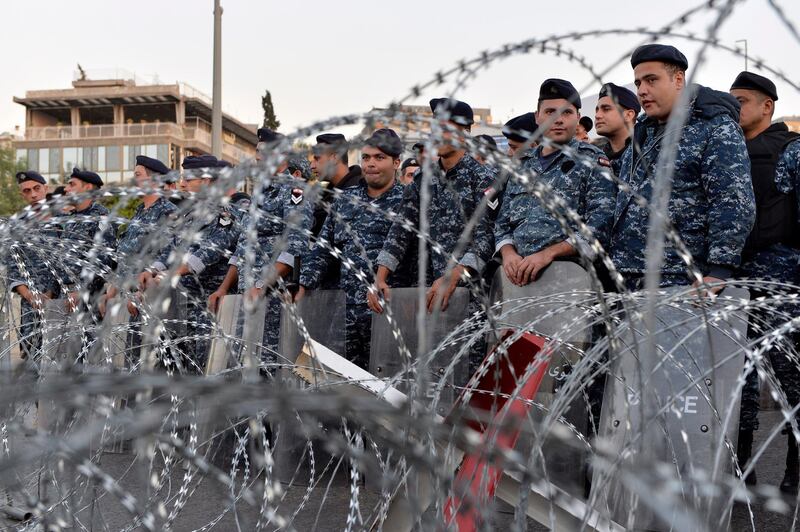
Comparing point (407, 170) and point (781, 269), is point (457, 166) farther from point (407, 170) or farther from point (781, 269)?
point (407, 170)

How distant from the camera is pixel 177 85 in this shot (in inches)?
2913

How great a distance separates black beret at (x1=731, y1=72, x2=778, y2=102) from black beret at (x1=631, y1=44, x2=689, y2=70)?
1115 millimetres

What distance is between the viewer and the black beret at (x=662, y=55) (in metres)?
4.27

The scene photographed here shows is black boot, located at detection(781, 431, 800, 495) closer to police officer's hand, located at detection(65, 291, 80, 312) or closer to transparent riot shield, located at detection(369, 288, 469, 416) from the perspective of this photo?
transparent riot shield, located at detection(369, 288, 469, 416)

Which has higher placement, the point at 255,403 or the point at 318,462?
the point at 255,403

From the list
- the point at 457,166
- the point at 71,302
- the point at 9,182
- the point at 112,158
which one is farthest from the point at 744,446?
the point at 112,158

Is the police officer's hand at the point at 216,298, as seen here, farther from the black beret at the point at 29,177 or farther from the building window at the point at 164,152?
the building window at the point at 164,152

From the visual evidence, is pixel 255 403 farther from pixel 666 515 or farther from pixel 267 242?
pixel 267 242

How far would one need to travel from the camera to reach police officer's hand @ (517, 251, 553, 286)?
4641 millimetres

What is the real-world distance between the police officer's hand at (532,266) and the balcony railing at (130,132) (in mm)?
65931

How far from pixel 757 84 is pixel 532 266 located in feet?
5.46

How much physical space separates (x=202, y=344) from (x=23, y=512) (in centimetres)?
380

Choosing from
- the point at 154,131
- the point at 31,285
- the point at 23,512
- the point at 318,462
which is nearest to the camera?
the point at 31,285

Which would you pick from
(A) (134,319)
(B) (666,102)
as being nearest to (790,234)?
(B) (666,102)
